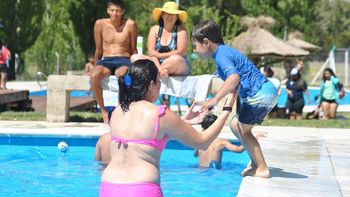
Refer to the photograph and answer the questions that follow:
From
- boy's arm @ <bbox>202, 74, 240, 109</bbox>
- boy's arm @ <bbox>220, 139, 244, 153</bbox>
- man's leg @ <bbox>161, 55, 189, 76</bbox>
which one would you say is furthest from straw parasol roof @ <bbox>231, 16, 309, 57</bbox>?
boy's arm @ <bbox>202, 74, 240, 109</bbox>

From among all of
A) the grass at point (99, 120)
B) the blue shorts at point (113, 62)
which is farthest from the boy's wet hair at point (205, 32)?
the grass at point (99, 120)

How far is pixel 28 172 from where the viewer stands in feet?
23.7

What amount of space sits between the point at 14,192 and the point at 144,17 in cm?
3276

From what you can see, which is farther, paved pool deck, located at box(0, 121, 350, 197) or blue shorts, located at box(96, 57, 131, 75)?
blue shorts, located at box(96, 57, 131, 75)

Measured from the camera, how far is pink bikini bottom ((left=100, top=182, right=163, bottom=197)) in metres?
3.38

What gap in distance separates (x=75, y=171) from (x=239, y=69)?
109 inches

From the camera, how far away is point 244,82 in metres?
5.59

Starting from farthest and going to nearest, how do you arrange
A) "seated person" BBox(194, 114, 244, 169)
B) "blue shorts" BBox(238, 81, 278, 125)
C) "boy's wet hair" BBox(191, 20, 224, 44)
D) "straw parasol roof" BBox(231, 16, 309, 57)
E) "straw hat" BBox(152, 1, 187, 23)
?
"straw parasol roof" BBox(231, 16, 309, 57), "straw hat" BBox(152, 1, 187, 23), "seated person" BBox(194, 114, 244, 169), "blue shorts" BBox(238, 81, 278, 125), "boy's wet hair" BBox(191, 20, 224, 44)

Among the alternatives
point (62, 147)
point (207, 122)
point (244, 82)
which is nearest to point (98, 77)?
point (62, 147)

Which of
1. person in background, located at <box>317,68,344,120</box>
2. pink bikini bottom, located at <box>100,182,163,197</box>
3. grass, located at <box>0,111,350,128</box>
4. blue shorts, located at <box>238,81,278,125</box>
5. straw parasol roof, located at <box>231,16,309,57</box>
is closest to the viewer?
pink bikini bottom, located at <box>100,182,163,197</box>

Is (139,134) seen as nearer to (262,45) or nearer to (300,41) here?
(262,45)

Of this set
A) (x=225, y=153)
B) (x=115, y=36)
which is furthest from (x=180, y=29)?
(x=225, y=153)

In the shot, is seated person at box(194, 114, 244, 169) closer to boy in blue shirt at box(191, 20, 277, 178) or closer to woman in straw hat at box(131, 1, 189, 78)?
boy in blue shirt at box(191, 20, 277, 178)

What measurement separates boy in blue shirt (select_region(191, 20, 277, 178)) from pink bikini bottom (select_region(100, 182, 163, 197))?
78.8 inches
